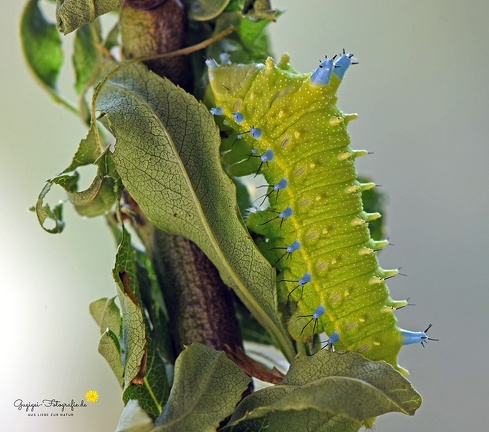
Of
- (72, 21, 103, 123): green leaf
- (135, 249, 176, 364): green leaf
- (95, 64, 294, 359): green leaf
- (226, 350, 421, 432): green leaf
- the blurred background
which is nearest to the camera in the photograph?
(226, 350, 421, 432): green leaf

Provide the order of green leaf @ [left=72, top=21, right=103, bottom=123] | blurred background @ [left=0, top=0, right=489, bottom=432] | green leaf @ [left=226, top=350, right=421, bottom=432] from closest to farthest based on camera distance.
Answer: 1. green leaf @ [left=226, top=350, right=421, bottom=432]
2. green leaf @ [left=72, top=21, right=103, bottom=123]
3. blurred background @ [left=0, top=0, right=489, bottom=432]

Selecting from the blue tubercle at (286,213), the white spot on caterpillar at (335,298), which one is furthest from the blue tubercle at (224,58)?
the white spot on caterpillar at (335,298)

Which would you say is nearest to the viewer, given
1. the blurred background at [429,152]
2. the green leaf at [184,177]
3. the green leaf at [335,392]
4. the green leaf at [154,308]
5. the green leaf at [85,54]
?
the green leaf at [335,392]

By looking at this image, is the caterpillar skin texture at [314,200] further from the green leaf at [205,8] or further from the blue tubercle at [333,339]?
the green leaf at [205,8]

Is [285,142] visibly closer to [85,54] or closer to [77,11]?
[77,11]

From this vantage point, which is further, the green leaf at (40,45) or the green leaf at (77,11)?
the green leaf at (40,45)

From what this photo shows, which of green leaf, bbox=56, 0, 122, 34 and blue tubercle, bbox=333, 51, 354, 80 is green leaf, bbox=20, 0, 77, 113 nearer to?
green leaf, bbox=56, 0, 122, 34

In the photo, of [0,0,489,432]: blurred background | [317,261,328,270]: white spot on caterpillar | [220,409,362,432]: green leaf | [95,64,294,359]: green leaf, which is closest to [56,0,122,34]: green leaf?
[95,64,294,359]: green leaf
